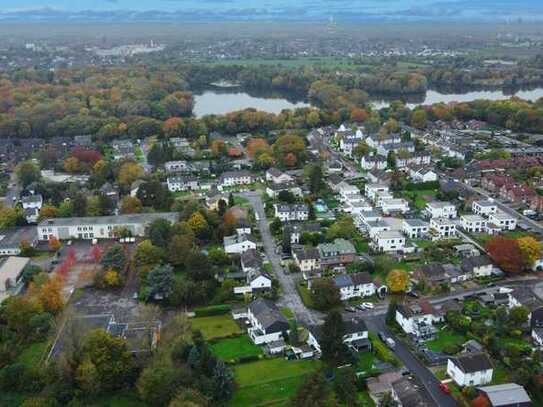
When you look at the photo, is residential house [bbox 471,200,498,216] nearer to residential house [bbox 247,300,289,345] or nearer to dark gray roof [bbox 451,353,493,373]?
dark gray roof [bbox 451,353,493,373]

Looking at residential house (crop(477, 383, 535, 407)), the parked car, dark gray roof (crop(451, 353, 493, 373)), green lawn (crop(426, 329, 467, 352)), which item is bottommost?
green lawn (crop(426, 329, 467, 352))

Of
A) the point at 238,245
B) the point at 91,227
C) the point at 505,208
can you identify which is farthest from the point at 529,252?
the point at 91,227

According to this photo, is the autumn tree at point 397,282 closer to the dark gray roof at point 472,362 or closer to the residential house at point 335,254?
the residential house at point 335,254

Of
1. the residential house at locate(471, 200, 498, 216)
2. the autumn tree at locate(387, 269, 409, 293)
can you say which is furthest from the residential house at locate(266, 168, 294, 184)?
the autumn tree at locate(387, 269, 409, 293)

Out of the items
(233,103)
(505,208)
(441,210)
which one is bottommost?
(233,103)

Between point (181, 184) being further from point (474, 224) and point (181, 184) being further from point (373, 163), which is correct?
point (474, 224)

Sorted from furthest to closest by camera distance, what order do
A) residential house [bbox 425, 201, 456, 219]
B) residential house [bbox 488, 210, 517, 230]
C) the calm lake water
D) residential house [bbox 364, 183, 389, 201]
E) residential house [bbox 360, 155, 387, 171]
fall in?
the calm lake water, residential house [bbox 360, 155, 387, 171], residential house [bbox 364, 183, 389, 201], residential house [bbox 425, 201, 456, 219], residential house [bbox 488, 210, 517, 230]
